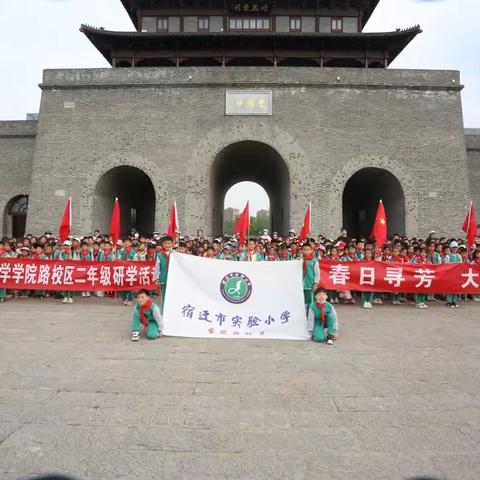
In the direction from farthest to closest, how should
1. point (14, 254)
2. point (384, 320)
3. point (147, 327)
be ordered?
point (14, 254), point (384, 320), point (147, 327)

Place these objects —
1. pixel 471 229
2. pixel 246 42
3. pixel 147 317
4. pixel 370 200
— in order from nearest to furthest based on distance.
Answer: pixel 147 317
pixel 471 229
pixel 246 42
pixel 370 200

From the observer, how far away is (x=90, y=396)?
3271 mm

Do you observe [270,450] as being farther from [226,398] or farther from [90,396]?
[90,396]

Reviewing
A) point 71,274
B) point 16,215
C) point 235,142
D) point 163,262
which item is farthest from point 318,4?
point 163,262

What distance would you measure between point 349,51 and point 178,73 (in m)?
7.87

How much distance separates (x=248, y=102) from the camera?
47.1ft

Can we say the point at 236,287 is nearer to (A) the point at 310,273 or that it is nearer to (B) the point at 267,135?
(A) the point at 310,273

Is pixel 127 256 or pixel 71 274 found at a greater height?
pixel 127 256

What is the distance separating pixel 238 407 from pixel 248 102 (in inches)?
503

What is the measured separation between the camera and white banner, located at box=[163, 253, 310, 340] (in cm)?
538

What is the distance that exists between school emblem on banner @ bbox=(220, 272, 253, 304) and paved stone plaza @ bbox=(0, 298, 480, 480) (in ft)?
2.01

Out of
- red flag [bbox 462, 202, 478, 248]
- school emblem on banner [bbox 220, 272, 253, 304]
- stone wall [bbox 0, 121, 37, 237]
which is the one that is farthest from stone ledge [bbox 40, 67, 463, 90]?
Answer: school emblem on banner [bbox 220, 272, 253, 304]

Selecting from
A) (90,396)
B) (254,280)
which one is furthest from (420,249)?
(90,396)

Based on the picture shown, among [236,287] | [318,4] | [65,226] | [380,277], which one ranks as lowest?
[236,287]
